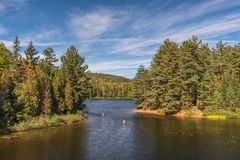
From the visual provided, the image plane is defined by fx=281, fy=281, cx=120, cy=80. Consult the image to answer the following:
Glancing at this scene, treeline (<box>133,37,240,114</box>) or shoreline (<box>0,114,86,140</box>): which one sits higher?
treeline (<box>133,37,240,114</box>)

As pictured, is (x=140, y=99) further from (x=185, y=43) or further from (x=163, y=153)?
(x=163, y=153)

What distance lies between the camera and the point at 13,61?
65.2 meters

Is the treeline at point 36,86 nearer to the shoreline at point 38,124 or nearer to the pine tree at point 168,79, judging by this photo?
the shoreline at point 38,124

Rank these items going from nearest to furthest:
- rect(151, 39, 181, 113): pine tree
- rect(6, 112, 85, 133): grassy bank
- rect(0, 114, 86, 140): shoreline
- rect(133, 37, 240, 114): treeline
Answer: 1. rect(0, 114, 86, 140): shoreline
2. rect(6, 112, 85, 133): grassy bank
3. rect(133, 37, 240, 114): treeline
4. rect(151, 39, 181, 113): pine tree

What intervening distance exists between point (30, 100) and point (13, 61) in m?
15.1

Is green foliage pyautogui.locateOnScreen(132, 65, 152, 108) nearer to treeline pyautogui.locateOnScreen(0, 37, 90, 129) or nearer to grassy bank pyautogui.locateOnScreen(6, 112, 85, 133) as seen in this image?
treeline pyautogui.locateOnScreen(0, 37, 90, 129)

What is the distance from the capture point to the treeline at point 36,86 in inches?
1980

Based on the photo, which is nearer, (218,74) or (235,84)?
(235,84)

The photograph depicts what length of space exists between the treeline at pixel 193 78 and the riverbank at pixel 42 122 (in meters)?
28.4

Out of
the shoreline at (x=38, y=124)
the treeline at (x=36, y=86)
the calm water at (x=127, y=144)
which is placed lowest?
the calm water at (x=127, y=144)

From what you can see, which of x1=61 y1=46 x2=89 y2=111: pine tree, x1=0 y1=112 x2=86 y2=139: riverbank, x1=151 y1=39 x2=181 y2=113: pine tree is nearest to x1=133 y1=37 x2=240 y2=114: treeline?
x1=151 y1=39 x2=181 y2=113: pine tree

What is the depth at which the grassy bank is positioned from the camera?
5028 centimetres

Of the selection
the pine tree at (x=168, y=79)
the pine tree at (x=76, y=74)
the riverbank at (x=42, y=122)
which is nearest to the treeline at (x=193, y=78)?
the pine tree at (x=168, y=79)

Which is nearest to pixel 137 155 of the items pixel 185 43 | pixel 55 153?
pixel 55 153
